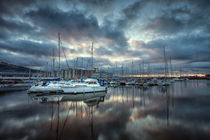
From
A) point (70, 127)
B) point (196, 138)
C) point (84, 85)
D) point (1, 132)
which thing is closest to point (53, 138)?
point (70, 127)

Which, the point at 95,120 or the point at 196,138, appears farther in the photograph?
the point at 95,120

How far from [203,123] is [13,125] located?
18253 mm

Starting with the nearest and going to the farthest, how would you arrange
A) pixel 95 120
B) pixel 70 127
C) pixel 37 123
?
1. pixel 70 127
2. pixel 37 123
3. pixel 95 120

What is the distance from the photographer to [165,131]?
8.41 meters

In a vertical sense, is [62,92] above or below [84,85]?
below

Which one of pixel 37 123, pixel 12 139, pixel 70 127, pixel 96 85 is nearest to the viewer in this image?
pixel 12 139

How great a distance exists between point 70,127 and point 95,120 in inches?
105

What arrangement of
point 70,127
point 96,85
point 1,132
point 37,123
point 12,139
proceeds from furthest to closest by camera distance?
point 96,85, point 37,123, point 70,127, point 1,132, point 12,139

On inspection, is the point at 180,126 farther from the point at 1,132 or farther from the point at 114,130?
the point at 1,132

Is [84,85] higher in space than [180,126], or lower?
higher

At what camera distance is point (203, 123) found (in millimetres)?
10086

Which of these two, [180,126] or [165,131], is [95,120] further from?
[180,126]

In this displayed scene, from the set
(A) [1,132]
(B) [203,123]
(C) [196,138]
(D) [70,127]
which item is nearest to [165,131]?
(C) [196,138]

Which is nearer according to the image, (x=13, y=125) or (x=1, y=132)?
(x=1, y=132)
